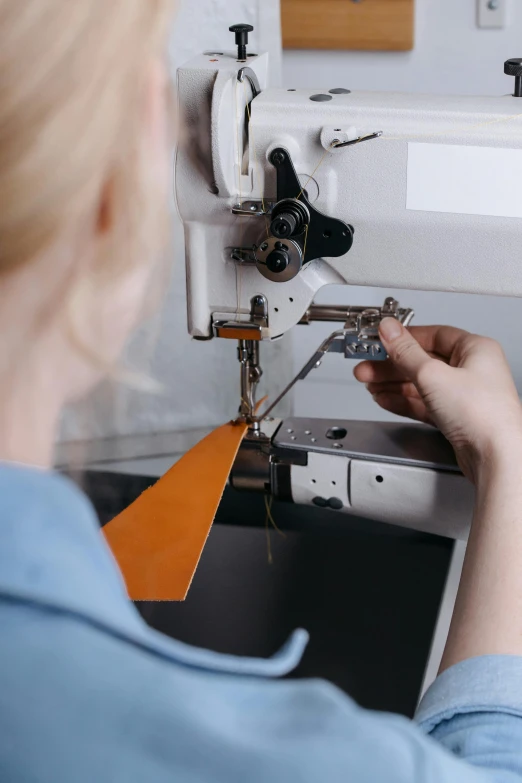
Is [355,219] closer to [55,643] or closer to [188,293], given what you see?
[188,293]

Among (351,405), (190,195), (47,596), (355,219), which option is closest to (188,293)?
(190,195)

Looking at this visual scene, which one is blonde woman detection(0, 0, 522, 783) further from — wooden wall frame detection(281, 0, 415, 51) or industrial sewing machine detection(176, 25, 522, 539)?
wooden wall frame detection(281, 0, 415, 51)

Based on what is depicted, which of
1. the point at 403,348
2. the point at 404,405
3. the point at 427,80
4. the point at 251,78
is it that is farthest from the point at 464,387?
the point at 427,80

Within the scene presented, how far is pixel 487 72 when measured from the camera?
1.86 metres

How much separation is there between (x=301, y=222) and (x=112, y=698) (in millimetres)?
755

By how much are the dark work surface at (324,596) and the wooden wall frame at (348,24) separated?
3.57ft

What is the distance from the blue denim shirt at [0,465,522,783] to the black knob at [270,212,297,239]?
66cm

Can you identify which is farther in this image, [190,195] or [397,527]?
[397,527]

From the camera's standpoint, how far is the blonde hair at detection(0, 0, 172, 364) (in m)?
0.37

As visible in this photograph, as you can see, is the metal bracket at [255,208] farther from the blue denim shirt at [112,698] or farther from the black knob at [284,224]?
the blue denim shirt at [112,698]

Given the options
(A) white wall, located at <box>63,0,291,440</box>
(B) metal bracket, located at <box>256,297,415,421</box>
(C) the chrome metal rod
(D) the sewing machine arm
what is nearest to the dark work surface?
(D) the sewing machine arm

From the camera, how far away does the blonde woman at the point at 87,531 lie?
0.38 m

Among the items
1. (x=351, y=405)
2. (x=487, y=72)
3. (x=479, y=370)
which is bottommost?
(x=351, y=405)

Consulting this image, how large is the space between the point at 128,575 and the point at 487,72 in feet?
4.44
